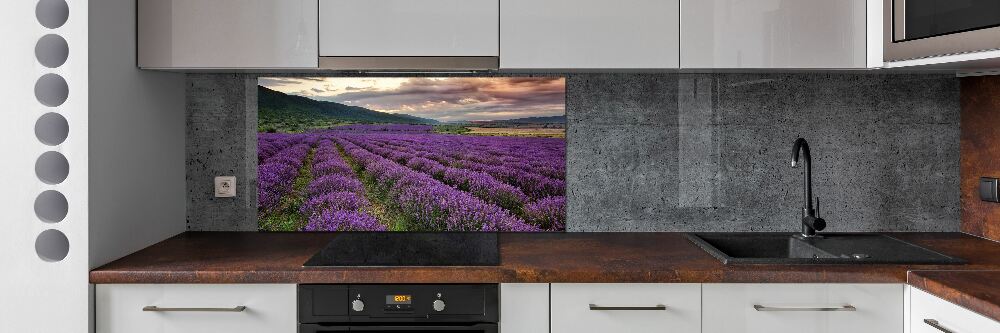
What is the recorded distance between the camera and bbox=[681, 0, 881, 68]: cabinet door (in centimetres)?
219

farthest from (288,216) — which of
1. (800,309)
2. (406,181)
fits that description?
(800,309)

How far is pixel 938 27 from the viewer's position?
1972 mm

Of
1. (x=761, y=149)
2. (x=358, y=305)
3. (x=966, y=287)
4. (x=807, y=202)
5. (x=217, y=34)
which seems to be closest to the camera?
(x=966, y=287)

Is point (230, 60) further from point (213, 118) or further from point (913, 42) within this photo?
point (913, 42)

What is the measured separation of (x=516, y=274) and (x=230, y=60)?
109 centimetres

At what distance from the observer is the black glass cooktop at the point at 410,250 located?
1.97 metres

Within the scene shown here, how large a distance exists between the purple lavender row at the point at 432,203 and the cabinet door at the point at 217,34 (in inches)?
20.8

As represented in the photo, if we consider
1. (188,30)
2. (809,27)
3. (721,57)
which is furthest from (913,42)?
(188,30)

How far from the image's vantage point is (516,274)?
1896mm
